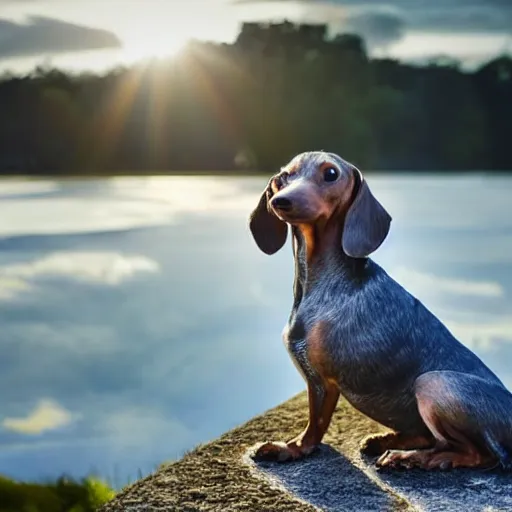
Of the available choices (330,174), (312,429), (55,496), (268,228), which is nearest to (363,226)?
(330,174)

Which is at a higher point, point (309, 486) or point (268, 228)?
point (268, 228)

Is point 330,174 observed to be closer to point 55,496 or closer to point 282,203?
point 282,203

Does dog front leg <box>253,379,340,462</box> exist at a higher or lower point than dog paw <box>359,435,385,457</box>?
higher

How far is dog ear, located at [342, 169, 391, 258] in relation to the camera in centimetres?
219

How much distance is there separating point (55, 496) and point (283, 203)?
1300mm

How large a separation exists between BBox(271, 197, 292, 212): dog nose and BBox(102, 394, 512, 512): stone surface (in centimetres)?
64

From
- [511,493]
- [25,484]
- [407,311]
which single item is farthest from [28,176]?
[511,493]

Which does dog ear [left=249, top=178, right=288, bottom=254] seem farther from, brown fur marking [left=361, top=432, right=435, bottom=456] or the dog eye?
brown fur marking [left=361, top=432, right=435, bottom=456]

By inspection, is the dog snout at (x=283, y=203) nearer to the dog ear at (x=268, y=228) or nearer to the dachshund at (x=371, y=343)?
the dachshund at (x=371, y=343)

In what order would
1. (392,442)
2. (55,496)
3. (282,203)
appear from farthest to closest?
(55,496), (392,442), (282,203)

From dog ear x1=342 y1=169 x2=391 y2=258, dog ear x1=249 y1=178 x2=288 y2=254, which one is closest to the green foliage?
dog ear x1=249 y1=178 x2=288 y2=254

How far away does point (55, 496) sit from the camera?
2.87 meters

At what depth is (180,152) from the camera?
3625 millimetres

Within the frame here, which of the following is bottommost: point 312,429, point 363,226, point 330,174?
point 312,429
